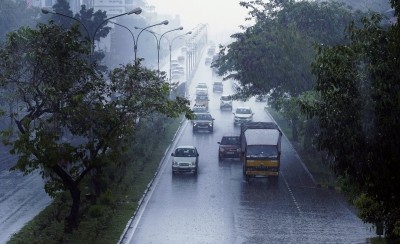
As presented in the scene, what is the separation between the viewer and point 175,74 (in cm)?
13962

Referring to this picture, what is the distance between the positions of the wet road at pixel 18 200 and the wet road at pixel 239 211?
4.85m

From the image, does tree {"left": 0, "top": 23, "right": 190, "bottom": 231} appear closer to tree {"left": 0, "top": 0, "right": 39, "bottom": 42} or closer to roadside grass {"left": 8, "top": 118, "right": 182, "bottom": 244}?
roadside grass {"left": 8, "top": 118, "right": 182, "bottom": 244}

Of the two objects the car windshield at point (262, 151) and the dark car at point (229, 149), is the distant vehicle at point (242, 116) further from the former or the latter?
the car windshield at point (262, 151)

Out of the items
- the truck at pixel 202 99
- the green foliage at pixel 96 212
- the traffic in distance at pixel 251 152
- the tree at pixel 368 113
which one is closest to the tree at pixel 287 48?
the traffic in distance at pixel 251 152

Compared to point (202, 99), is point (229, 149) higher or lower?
lower

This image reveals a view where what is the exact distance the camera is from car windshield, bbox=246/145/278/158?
42.5m

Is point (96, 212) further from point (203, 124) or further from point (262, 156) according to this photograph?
point (203, 124)

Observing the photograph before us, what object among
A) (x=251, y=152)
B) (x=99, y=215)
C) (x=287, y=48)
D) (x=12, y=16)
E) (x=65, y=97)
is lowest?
(x=99, y=215)

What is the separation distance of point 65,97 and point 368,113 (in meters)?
12.0

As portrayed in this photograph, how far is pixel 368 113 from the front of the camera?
19.5 metres

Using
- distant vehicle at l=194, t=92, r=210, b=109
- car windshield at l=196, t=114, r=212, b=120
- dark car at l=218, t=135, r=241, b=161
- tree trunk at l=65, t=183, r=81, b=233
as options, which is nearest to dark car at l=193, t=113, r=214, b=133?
car windshield at l=196, t=114, r=212, b=120

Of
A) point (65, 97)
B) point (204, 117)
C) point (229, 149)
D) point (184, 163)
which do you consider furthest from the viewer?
point (204, 117)

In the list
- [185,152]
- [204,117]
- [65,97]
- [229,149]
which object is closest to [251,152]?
[185,152]

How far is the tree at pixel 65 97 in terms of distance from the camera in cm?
2634
